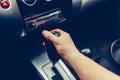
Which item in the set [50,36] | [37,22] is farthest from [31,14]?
[50,36]

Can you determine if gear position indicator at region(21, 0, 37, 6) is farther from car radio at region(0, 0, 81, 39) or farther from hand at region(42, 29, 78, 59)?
hand at region(42, 29, 78, 59)

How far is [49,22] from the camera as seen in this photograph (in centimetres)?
129

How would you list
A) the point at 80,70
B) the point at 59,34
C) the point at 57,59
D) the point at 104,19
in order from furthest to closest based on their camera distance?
the point at 104,19, the point at 57,59, the point at 59,34, the point at 80,70

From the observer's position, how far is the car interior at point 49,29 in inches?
47.6

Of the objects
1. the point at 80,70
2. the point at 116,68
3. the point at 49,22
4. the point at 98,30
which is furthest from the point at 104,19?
the point at 80,70

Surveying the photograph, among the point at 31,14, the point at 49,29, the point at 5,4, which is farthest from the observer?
the point at 49,29

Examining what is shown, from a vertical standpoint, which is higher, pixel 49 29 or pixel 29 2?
pixel 29 2

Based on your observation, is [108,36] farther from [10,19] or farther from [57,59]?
[10,19]

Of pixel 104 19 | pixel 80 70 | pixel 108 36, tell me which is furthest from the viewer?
pixel 108 36

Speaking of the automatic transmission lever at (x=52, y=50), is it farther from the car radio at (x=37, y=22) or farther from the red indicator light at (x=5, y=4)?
the red indicator light at (x=5, y=4)

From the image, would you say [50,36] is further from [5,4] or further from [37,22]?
[5,4]

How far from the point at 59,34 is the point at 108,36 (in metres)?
0.86

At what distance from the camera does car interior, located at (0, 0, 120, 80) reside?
1208mm

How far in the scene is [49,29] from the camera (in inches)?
52.9
